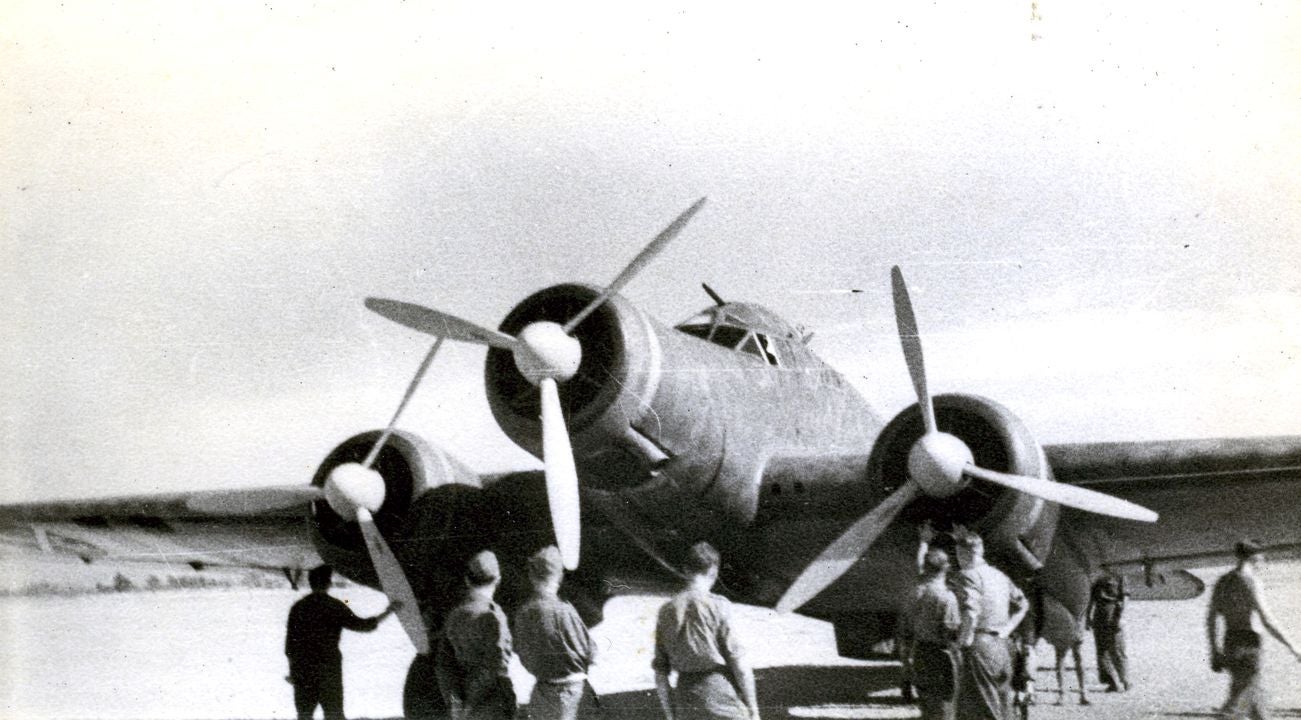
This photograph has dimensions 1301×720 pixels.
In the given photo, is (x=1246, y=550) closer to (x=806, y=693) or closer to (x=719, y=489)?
(x=719, y=489)

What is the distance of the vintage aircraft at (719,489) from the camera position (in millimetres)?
6559

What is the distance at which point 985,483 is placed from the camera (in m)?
6.79

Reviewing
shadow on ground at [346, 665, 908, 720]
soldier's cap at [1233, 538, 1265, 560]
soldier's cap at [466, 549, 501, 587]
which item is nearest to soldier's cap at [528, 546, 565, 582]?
soldier's cap at [466, 549, 501, 587]

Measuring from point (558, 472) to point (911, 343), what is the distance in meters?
2.85

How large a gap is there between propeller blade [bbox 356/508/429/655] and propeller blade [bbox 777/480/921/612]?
279 cm

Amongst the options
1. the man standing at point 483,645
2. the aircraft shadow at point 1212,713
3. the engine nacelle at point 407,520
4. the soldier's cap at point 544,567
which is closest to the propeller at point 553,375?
the soldier's cap at point 544,567

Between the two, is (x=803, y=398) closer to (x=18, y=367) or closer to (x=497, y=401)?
(x=497, y=401)

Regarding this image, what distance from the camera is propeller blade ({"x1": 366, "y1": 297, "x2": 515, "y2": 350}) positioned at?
249 inches

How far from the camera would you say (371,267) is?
8086 mm

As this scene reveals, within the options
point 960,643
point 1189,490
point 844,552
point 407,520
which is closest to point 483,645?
point 407,520

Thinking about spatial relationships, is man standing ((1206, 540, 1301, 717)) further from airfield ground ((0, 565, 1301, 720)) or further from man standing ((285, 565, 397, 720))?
man standing ((285, 565, 397, 720))

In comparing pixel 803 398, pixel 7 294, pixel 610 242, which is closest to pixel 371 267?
pixel 610 242

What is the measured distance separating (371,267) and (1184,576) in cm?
910

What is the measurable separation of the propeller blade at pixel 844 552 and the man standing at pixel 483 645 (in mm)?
2108
